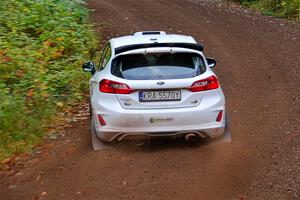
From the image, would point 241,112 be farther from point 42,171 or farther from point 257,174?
point 42,171

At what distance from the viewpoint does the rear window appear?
24.3 feet

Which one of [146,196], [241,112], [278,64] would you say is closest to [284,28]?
[278,64]

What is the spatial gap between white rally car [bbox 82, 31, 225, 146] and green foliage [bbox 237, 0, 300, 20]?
49.6ft

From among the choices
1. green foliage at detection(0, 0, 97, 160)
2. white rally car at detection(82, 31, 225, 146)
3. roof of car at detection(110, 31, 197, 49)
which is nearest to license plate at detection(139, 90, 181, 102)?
white rally car at detection(82, 31, 225, 146)

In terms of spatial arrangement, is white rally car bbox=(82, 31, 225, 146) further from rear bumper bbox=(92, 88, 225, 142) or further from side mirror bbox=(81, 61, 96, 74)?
side mirror bbox=(81, 61, 96, 74)

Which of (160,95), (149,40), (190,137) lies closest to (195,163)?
(190,137)

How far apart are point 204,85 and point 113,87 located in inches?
49.9

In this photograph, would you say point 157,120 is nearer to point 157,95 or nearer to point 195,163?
point 157,95

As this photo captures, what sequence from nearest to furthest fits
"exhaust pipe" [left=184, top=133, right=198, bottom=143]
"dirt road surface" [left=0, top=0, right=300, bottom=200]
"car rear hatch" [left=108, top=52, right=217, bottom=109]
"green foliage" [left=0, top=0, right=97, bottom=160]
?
1. "dirt road surface" [left=0, top=0, right=300, bottom=200]
2. "car rear hatch" [left=108, top=52, right=217, bottom=109]
3. "exhaust pipe" [left=184, top=133, right=198, bottom=143]
4. "green foliage" [left=0, top=0, right=97, bottom=160]

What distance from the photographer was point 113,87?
292 inches

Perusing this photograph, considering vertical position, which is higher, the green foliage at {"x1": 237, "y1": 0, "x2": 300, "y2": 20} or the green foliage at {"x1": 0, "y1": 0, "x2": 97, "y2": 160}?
the green foliage at {"x1": 0, "y1": 0, "x2": 97, "y2": 160}

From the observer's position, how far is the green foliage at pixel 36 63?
8.97m

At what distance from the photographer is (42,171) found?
763 cm

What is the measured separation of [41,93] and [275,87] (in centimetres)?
530
